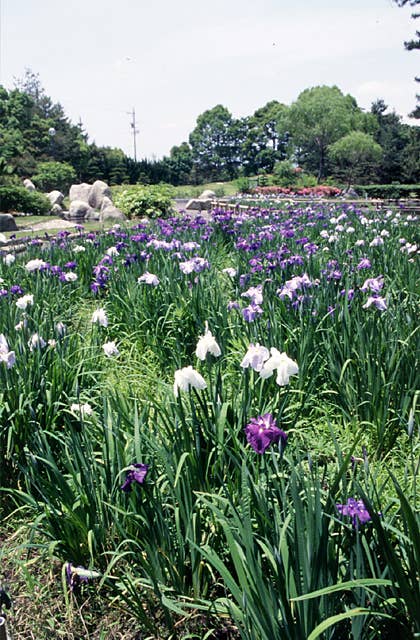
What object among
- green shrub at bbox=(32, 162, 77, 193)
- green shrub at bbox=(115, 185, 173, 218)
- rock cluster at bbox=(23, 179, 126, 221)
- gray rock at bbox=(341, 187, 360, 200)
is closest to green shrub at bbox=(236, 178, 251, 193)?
gray rock at bbox=(341, 187, 360, 200)

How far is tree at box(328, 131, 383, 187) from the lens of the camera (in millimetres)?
47562

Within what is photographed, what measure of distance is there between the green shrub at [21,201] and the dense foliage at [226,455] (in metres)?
18.8

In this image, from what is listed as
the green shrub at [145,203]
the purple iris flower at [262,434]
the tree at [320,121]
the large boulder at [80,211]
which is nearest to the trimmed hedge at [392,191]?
the tree at [320,121]

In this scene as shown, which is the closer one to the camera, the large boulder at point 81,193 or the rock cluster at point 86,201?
the rock cluster at point 86,201

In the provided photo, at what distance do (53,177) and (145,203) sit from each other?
1952 centimetres

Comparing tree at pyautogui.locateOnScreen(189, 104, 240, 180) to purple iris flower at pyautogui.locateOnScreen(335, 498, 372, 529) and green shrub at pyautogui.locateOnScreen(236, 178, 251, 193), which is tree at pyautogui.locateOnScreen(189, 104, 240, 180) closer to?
green shrub at pyautogui.locateOnScreen(236, 178, 251, 193)

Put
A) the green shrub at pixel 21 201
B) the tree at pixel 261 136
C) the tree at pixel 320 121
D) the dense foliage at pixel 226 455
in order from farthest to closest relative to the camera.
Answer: the tree at pixel 261 136, the tree at pixel 320 121, the green shrub at pixel 21 201, the dense foliage at pixel 226 455

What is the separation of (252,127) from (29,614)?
88.9m

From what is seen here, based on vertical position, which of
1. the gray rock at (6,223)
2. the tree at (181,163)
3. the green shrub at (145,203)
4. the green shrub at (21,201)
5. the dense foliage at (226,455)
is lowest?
the dense foliage at (226,455)

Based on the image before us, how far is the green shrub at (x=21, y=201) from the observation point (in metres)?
22.0

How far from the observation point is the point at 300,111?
53.5 meters

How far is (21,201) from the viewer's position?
73.8 ft

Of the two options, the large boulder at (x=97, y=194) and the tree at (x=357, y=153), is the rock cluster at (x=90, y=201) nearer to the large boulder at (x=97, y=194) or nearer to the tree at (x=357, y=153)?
the large boulder at (x=97, y=194)

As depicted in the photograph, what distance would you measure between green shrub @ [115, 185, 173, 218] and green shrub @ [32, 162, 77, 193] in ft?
58.2
